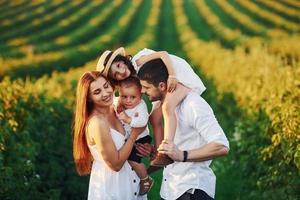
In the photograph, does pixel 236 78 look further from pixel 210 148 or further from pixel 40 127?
pixel 210 148

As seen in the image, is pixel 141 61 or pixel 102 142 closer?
pixel 102 142

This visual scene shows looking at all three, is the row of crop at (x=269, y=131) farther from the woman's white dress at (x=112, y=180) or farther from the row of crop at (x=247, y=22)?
the row of crop at (x=247, y=22)

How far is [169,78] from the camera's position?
5062mm

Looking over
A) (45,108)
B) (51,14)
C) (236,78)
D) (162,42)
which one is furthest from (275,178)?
(51,14)

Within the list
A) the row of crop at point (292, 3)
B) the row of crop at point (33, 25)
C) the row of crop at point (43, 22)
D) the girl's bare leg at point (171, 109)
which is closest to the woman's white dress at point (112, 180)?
the girl's bare leg at point (171, 109)

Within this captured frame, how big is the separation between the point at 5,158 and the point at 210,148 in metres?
3.54

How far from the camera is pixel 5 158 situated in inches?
306

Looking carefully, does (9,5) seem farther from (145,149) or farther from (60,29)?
(145,149)

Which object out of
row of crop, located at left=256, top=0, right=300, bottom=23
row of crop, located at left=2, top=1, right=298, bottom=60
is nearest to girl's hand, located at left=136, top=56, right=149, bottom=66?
row of crop, located at left=2, top=1, right=298, bottom=60

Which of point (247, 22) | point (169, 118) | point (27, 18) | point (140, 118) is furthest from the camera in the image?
point (27, 18)

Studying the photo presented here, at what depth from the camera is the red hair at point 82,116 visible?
5.26 metres

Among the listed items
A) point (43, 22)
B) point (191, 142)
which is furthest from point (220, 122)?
point (43, 22)

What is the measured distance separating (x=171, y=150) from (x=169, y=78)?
1.79 ft

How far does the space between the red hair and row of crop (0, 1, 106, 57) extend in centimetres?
3011
